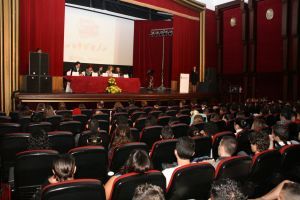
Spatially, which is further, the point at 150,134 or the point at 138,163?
the point at 150,134

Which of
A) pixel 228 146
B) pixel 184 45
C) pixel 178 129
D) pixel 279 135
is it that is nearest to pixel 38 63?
pixel 178 129

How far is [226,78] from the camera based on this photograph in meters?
15.3

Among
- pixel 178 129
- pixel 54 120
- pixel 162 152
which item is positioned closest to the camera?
pixel 162 152

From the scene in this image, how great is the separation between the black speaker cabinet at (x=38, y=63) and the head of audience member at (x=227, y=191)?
8790mm

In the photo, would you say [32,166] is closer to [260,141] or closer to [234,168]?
[234,168]

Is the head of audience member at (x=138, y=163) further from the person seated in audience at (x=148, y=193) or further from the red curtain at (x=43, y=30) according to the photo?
the red curtain at (x=43, y=30)

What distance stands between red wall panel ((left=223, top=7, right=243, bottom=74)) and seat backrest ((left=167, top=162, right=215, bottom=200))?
40.4ft

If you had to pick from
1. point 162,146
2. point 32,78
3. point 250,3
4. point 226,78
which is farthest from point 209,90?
point 162,146

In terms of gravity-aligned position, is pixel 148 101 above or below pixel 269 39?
below

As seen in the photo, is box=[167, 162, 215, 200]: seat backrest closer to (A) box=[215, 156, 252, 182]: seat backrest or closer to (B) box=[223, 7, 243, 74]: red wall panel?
(A) box=[215, 156, 252, 182]: seat backrest

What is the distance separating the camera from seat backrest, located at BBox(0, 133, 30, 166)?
3840 mm

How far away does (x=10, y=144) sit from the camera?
12.7 ft

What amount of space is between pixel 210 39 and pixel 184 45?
140cm

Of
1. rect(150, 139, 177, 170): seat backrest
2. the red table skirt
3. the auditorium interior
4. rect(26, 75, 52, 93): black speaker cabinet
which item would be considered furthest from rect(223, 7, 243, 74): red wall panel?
rect(150, 139, 177, 170): seat backrest
